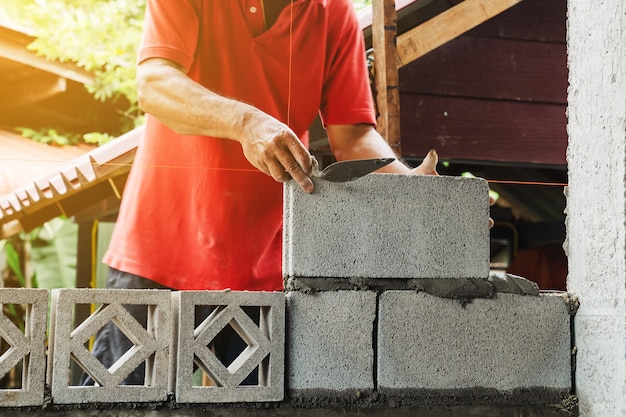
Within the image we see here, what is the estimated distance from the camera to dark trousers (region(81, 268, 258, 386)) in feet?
10.0

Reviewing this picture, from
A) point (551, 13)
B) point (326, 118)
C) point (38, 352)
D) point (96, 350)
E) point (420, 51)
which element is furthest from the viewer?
point (551, 13)

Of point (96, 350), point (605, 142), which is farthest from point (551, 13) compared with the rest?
point (96, 350)

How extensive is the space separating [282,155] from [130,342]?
971 millimetres

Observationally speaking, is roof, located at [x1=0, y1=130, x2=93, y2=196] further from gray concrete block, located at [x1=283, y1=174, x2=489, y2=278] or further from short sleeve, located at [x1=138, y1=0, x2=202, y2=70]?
gray concrete block, located at [x1=283, y1=174, x2=489, y2=278]

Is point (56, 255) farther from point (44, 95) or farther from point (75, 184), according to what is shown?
point (44, 95)

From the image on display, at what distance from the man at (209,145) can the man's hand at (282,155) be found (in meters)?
0.27

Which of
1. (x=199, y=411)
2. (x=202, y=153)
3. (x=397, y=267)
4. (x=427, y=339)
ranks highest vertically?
(x=202, y=153)

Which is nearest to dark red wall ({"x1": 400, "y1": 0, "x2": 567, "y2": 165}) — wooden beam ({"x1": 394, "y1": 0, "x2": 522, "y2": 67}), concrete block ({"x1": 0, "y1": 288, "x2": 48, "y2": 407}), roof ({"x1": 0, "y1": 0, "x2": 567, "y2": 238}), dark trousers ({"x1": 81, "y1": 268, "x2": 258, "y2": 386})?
wooden beam ({"x1": 394, "y1": 0, "x2": 522, "y2": 67})

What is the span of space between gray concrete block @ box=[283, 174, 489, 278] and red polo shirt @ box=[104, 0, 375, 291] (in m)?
0.41

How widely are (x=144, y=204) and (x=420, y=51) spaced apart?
1722mm

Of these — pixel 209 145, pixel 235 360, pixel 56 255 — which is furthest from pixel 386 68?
pixel 56 255

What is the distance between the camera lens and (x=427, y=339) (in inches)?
110

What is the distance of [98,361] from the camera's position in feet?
8.18

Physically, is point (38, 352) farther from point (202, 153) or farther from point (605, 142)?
point (605, 142)
